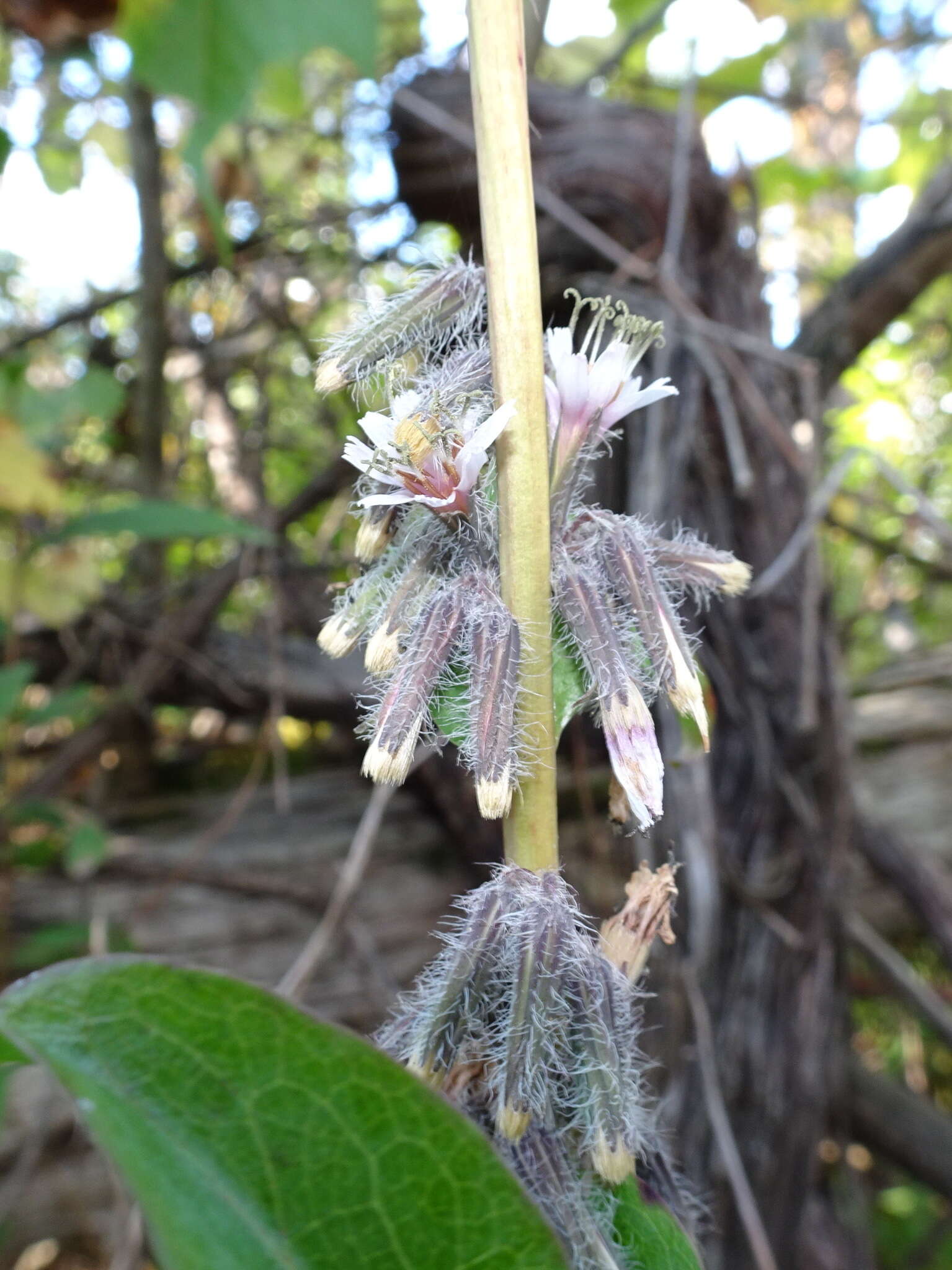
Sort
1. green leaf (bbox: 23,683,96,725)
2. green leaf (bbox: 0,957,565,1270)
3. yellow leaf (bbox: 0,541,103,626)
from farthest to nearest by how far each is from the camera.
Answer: yellow leaf (bbox: 0,541,103,626), green leaf (bbox: 23,683,96,725), green leaf (bbox: 0,957,565,1270)

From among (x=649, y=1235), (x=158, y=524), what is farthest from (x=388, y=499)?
(x=158, y=524)

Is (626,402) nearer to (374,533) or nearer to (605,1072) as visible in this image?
(374,533)

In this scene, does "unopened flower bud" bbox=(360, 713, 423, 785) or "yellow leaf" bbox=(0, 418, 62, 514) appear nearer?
"unopened flower bud" bbox=(360, 713, 423, 785)

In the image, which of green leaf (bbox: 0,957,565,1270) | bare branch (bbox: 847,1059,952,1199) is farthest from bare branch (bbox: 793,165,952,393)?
green leaf (bbox: 0,957,565,1270)

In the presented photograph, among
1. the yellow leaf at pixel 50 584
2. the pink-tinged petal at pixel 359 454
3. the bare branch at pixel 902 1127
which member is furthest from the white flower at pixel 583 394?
the bare branch at pixel 902 1127

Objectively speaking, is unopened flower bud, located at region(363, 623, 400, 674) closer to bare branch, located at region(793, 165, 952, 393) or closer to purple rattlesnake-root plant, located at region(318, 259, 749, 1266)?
purple rattlesnake-root plant, located at region(318, 259, 749, 1266)
